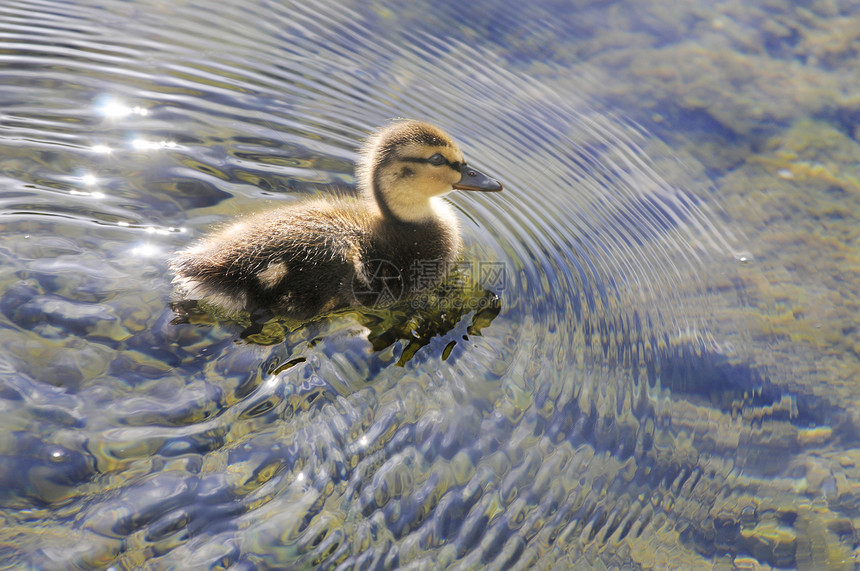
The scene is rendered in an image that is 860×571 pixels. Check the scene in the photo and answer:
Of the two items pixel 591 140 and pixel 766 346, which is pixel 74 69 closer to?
pixel 591 140

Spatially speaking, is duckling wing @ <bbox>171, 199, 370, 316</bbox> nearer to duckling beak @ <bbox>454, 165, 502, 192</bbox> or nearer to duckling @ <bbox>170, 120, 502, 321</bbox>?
duckling @ <bbox>170, 120, 502, 321</bbox>

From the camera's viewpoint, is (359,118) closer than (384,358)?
No

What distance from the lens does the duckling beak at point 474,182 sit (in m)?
3.71

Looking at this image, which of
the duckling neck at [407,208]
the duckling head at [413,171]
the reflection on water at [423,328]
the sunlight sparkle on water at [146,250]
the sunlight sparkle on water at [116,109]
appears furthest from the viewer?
the sunlight sparkle on water at [116,109]

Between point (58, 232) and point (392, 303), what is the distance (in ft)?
4.89

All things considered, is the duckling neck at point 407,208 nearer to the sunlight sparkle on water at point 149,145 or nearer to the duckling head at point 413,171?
the duckling head at point 413,171

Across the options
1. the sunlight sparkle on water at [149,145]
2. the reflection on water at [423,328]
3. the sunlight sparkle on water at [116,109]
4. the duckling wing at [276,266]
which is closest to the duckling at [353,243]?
the duckling wing at [276,266]

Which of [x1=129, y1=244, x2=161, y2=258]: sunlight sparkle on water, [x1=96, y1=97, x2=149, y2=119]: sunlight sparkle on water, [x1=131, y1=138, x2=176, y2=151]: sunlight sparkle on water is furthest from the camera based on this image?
[x1=96, y1=97, x2=149, y2=119]: sunlight sparkle on water

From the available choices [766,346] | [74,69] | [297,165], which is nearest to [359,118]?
[297,165]

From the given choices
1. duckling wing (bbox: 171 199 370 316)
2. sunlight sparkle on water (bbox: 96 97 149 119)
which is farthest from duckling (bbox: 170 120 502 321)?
sunlight sparkle on water (bbox: 96 97 149 119)

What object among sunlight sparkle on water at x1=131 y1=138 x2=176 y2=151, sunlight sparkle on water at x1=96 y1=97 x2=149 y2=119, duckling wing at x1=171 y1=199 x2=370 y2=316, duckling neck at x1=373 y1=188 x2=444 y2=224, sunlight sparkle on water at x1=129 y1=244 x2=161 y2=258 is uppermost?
duckling neck at x1=373 y1=188 x2=444 y2=224

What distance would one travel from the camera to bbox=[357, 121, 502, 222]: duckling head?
3545 mm

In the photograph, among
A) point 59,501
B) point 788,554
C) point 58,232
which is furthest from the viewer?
point 58,232

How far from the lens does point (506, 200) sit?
13.8 ft
